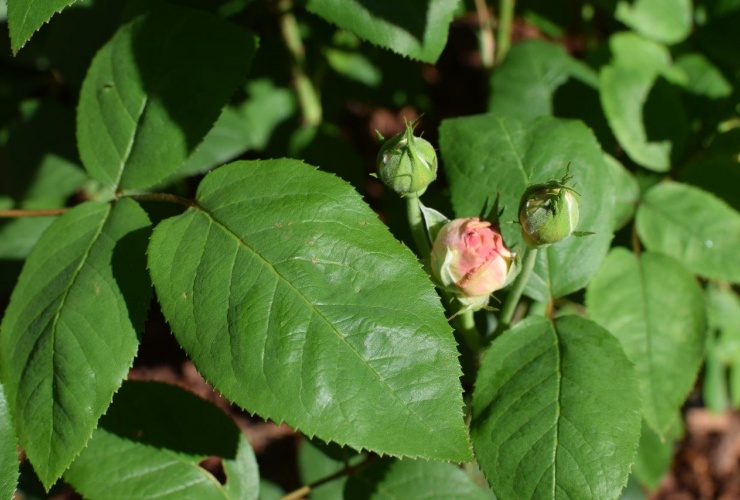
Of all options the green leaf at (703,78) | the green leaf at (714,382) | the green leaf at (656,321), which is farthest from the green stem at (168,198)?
the green leaf at (714,382)

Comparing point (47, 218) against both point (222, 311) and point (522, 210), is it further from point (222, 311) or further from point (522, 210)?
point (522, 210)

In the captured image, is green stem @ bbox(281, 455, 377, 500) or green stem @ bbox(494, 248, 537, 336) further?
green stem @ bbox(281, 455, 377, 500)

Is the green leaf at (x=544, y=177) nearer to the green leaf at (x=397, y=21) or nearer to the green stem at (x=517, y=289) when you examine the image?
the green stem at (x=517, y=289)

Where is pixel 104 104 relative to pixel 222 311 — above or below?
above

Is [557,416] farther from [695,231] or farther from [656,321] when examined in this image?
[695,231]

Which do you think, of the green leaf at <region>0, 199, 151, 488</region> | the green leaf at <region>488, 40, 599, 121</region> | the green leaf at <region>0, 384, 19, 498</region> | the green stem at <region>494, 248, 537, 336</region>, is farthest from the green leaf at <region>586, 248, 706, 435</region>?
the green leaf at <region>0, 384, 19, 498</region>

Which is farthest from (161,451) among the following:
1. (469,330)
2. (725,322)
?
(725,322)

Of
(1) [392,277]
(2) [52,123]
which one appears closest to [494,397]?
(1) [392,277]

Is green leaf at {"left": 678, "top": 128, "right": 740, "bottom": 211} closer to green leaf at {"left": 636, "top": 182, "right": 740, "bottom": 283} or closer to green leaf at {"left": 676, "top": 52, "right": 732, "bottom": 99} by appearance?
green leaf at {"left": 636, "top": 182, "right": 740, "bottom": 283}
